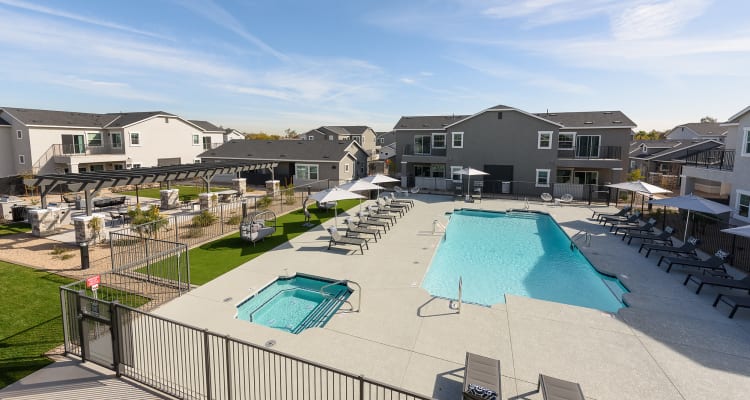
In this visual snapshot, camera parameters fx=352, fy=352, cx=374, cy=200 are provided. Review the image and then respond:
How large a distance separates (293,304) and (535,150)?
26380mm

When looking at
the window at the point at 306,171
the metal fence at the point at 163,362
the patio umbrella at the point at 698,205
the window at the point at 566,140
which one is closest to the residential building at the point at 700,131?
the window at the point at 566,140

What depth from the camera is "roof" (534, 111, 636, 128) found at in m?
30.0

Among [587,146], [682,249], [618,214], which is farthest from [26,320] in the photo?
[587,146]

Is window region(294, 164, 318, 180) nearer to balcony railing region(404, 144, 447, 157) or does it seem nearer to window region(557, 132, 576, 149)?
balcony railing region(404, 144, 447, 157)

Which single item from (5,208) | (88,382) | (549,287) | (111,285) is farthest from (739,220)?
(5,208)

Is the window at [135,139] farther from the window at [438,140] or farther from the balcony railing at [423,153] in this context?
the window at [438,140]

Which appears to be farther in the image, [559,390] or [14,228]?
[14,228]

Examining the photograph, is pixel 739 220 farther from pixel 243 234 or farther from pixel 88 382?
pixel 88 382

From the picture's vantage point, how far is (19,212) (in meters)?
19.8

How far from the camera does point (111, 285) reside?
1098cm

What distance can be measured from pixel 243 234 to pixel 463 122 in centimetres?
2322

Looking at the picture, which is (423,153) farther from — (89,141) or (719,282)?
(89,141)

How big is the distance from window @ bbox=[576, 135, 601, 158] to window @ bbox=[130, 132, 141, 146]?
1719 inches

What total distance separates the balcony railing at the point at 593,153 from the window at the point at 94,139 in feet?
147
